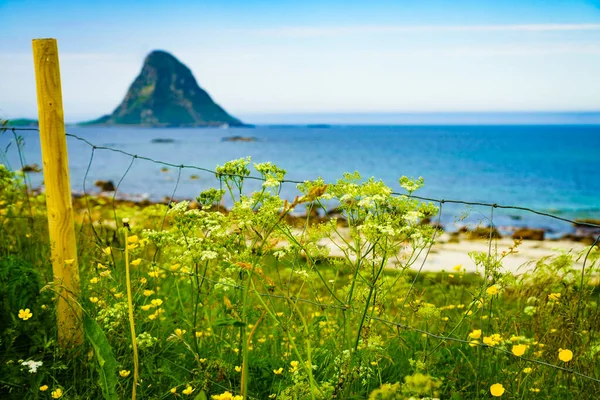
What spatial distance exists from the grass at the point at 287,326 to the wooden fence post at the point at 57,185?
12cm

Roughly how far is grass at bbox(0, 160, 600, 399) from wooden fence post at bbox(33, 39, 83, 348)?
12cm

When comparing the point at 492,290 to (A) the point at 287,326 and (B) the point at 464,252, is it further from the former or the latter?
(B) the point at 464,252

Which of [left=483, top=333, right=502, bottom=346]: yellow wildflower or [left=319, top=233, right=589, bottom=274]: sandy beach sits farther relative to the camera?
[left=319, top=233, right=589, bottom=274]: sandy beach

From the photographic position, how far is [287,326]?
2021mm

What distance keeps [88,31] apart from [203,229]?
112m

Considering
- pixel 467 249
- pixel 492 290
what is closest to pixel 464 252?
pixel 467 249

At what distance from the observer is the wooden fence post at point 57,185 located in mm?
2904

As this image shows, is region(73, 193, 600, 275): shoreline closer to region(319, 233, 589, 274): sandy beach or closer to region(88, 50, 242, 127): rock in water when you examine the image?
region(319, 233, 589, 274): sandy beach

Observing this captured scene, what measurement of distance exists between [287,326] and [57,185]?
178 cm

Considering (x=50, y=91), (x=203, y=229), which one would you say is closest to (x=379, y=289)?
(x=203, y=229)

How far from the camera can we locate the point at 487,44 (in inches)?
3605

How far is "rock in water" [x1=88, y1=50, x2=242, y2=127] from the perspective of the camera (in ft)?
568

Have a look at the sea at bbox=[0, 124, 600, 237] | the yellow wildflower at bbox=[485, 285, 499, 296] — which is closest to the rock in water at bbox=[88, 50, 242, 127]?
the sea at bbox=[0, 124, 600, 237]

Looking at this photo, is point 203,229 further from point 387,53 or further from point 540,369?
point 387,53
